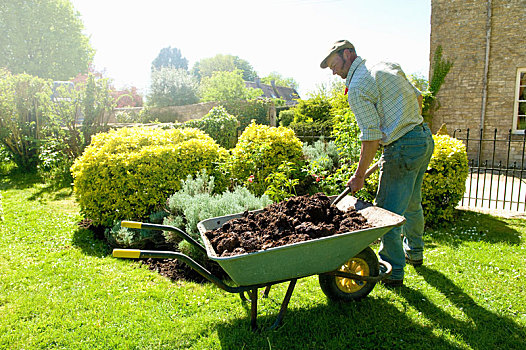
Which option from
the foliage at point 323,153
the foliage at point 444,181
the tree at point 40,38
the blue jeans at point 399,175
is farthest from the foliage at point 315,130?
the tree at point 40,38

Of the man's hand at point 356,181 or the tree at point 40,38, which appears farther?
the tree at point 40,38

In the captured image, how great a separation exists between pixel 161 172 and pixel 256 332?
270 cm

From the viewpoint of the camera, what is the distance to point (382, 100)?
2.75m

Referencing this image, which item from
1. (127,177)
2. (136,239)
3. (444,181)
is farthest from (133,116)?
(444,181)

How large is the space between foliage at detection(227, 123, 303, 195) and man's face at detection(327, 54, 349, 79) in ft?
7.26

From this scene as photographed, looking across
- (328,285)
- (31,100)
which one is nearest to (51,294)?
(328,285)

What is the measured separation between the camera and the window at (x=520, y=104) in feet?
32.0

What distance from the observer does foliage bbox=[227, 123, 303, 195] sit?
5043 millimetres

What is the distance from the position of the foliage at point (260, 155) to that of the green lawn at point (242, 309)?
1963 mm

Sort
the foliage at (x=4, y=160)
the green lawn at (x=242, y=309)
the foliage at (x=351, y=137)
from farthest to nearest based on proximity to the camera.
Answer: the foliage at (x=4, y=160)
the foliage at (x=351, y=137)
the green lawn at (x=242, y=309)

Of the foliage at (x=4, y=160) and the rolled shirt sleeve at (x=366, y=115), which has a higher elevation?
the rolled shirt sleeve at (x=366, y=115)

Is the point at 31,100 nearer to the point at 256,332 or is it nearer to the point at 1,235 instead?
the point at 1,235

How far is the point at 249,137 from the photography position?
5453 mm

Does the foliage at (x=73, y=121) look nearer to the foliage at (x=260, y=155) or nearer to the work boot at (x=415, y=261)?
the foliage at (x=260, y=155)
